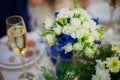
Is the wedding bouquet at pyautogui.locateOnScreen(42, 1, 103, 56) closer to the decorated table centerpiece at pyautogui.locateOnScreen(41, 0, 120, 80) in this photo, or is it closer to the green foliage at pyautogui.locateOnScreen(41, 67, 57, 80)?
the decorated table centerpiece at pyautogui.locateOnScreen(41, 0, 120, 80)

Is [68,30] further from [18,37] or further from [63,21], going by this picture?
[18,37]

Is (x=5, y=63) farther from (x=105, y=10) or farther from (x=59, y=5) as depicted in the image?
(x=59, y=5)

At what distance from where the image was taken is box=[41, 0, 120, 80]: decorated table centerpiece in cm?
88

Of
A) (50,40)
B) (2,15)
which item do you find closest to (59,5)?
(2,15)

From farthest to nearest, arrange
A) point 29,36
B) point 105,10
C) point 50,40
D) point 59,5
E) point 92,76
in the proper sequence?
1. point 59,5
2. point 105,10
3. point 29,36
4. point 50,40
5. point 92,76

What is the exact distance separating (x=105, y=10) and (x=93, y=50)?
31.9 inches

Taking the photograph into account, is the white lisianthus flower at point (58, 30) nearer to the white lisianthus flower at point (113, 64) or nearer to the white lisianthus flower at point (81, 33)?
the white lisianthus flower at point (81, 33)

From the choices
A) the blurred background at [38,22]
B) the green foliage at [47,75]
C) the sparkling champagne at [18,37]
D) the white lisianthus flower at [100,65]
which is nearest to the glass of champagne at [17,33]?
the sparkling champagne at [18,37]

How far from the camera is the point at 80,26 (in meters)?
0.91

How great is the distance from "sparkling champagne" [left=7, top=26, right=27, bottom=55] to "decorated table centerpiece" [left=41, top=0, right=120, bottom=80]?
165 mm

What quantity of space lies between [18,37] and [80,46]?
0.33m

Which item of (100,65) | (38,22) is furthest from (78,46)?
(38,22)

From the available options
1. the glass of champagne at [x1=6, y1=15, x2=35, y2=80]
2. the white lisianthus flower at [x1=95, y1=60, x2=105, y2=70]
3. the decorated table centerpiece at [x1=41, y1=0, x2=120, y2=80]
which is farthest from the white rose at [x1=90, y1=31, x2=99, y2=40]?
the glass of champagne at [x1=6, y1=15, x2=35, y2=80]

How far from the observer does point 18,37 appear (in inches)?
42.6
